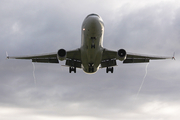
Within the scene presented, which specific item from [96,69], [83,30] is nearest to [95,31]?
[83,30]

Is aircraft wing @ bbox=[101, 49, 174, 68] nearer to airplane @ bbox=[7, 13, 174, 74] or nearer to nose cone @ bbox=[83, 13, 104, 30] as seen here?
airplane @ bbox=[7, 13, 174, 74]

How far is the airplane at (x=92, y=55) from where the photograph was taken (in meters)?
26.5

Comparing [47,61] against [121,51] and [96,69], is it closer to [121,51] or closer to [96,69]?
[96,69]

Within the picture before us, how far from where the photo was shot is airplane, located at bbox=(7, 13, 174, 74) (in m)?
26.5

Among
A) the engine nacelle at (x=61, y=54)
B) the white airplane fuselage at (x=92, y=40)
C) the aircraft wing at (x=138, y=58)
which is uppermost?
the aircraft wing at (x=138, y=58)

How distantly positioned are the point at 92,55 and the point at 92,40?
2.53 meters

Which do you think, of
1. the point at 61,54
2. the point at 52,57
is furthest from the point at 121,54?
the point at 52,57

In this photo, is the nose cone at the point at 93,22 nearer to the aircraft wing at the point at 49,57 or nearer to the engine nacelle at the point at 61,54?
the engine nacelle at the point at 61,54

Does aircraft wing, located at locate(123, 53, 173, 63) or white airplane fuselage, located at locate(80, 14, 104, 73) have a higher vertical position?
aircraft wing, located at locate(123, 53, 173, 63)

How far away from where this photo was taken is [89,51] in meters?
28.3

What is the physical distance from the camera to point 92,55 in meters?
28.9

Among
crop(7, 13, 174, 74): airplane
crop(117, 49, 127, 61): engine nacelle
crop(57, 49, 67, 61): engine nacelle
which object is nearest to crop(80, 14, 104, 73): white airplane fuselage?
crop(7, 13, 174, 74): airplane

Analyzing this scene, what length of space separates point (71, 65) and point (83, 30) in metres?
8.41

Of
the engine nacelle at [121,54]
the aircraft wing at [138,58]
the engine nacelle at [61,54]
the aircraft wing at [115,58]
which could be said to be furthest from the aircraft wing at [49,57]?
the aircraft wing at [138,58]
